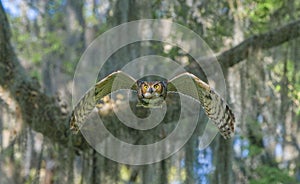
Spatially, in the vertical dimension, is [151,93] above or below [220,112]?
above

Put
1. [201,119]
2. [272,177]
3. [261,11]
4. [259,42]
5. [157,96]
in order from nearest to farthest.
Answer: [157,96]
[201,119]
[259,42]
[272,177]
[261,11]

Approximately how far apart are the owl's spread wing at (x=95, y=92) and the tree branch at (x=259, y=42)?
208 cm

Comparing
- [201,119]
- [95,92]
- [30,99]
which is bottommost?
[95,92]

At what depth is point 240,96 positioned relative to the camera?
729cm

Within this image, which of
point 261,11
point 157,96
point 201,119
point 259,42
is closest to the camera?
point 157,96

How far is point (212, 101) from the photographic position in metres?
5.06

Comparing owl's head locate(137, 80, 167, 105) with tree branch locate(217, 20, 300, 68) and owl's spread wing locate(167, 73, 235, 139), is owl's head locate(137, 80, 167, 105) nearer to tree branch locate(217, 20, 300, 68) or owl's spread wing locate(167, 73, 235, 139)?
owl's spread wing locate(167, 73, 235, 139)

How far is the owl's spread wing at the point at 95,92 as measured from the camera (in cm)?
517

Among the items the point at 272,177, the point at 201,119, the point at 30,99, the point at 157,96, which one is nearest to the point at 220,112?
the point at 157,96

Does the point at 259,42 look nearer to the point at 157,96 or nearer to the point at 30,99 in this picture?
the point at 157,96

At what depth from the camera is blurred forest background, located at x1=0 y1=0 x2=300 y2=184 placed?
7074 millimetres

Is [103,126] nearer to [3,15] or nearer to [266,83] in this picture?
[3,15]

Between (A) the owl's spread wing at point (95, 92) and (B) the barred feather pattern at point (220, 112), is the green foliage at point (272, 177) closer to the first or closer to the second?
(B) the barred feather pattern at point (220, 112)

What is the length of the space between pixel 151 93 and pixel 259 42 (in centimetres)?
271
